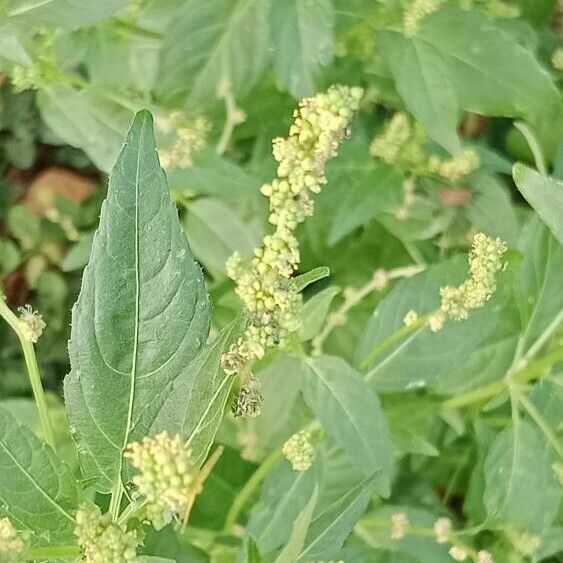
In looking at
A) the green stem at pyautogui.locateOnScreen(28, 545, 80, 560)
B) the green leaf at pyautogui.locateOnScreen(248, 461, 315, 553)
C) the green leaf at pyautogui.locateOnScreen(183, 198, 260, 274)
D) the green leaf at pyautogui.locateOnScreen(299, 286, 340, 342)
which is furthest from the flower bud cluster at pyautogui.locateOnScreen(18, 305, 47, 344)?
the green leaf at pyautogui.locateOnScreen(183, 198, 260, 274)

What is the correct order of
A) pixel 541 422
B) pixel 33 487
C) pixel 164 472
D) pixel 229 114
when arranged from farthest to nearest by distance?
1. pixel 229 114
2. pixel 541 422
3. pixel 33 487
4. pixel 164 472

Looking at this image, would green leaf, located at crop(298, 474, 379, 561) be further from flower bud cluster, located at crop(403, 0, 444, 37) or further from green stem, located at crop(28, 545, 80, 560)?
flower bud cluster, located at crop(403, 0, 444, 37)

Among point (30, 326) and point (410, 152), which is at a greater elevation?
point (30, 326)

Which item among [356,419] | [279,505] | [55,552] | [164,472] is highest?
[164,472]

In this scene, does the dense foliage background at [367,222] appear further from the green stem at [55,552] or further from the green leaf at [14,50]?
the green stem at [55,552]

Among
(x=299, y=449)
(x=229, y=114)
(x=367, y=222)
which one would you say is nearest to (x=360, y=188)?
(x=367, y=222)

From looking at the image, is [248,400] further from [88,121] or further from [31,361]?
[88,121]

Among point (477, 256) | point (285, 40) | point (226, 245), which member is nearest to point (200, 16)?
point (285, 40)

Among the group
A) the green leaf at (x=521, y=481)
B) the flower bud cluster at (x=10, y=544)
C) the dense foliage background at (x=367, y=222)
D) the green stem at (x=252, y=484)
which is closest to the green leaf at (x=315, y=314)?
the dense foliage background at (x=367, y=222)
